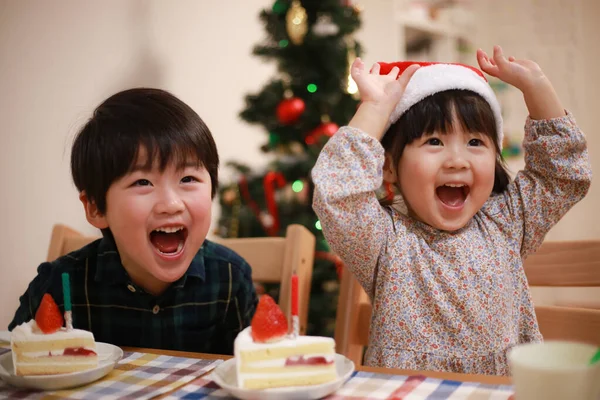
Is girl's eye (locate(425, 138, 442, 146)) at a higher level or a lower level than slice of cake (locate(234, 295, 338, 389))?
higher

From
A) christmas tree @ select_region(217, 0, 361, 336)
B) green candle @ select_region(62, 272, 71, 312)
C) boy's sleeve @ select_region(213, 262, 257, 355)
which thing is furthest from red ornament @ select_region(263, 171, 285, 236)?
green candle @ select_region(62, 272, 71, 312)

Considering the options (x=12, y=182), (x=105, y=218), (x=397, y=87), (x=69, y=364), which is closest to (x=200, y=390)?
(x=69, y=364)

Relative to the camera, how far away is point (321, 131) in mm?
2150

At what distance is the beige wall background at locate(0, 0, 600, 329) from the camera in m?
1.95

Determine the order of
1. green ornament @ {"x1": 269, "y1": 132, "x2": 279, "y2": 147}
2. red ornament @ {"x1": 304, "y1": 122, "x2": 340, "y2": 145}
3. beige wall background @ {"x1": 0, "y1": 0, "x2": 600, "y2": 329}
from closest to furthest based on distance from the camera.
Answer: beige wall background @ {"x1": 0, "y1": 0, "x2": 600, "y2": 329} → red ornament @ {"x1": 304, "y1": 122, "x2": 340, "y2": 145} → green ornament @ {"x1": 269, "y1": 132, "x2": 279, "y2": 147}

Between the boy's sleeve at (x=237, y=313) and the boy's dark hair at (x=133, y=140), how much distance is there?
0.82 feet

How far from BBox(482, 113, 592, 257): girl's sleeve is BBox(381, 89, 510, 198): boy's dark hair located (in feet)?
0.25

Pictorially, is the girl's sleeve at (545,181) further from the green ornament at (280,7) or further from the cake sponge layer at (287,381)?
the green ornament at (280,7)

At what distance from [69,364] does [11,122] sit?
4.67 feet

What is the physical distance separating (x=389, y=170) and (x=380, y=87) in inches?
5.8

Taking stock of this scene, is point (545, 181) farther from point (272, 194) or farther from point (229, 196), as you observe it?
point (229, 196)

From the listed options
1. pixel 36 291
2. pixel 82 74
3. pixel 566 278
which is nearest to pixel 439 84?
pixel 566 278

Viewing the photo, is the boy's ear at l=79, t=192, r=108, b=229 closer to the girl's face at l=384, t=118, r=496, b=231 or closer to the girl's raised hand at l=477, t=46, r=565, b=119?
the girl's face at l=384, t=118, r=496, b=231

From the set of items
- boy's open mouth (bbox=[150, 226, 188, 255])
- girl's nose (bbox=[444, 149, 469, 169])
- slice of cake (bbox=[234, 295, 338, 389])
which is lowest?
slice of cake (bbox=[234, 295, 338, 389])
